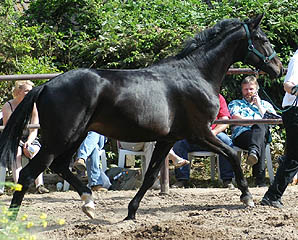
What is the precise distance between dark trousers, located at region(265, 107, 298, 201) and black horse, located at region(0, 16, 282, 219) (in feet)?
0.98

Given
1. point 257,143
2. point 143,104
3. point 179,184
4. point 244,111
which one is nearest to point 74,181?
point 143,104

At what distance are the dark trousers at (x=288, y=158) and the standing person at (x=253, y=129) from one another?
1489mm

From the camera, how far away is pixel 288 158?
5.83 metres

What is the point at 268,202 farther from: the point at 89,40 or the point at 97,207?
the point at 89,40

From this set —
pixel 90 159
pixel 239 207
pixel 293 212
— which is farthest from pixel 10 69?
pixel 293 212

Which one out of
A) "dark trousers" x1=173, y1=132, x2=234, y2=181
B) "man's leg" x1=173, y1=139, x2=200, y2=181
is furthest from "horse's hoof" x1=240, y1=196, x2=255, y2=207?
"man's leg" x1=173, y1=139, x2=200, y2=181

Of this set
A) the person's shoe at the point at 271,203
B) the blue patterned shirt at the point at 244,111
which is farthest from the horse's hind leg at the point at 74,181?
the blue patterned shirt at the point at 244,111

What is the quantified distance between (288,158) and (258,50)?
3.77 ft

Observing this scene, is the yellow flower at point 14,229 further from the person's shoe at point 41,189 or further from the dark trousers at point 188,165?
the dark trousers at point 188,165

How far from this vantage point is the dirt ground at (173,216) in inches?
193

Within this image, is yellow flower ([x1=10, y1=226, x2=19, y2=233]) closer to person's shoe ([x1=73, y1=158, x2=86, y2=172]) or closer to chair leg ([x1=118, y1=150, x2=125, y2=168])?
person's shoe ([x1=73, y1=158, x2=86, y2=172])

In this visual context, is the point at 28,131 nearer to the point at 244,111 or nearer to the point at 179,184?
the point at 179,184

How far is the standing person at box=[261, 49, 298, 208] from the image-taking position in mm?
5496

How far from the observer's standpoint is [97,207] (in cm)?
635
